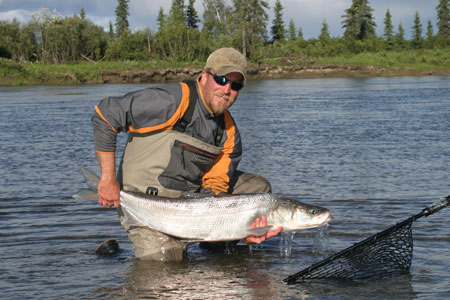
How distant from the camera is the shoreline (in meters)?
59.0

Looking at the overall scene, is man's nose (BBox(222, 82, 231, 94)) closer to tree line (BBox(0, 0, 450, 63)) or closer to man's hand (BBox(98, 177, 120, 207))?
man's hand (BBox(98, 177, 120, 207))

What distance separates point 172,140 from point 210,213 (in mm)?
825

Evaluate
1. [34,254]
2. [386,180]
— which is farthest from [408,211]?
[34,254]

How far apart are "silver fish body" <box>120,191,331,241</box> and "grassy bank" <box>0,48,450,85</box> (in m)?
53.6

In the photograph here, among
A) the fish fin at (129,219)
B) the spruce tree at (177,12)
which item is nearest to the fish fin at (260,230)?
the fish fin at (129,219)

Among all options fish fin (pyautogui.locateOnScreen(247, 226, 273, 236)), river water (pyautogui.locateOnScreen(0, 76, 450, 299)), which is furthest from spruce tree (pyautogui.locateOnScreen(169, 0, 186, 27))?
fish fin (pyautogui.locateOnScreen(247, 226, 273, 236))

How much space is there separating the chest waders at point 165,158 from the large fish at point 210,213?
0.29 meters

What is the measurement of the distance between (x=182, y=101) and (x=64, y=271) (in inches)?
86.3

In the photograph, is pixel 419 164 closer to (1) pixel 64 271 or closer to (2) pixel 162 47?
(1) pixel 64 271

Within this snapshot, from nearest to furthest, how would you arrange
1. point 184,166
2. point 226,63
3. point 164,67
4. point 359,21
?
point 226,63 < point 184,166 < point 164,67 < point 359,21

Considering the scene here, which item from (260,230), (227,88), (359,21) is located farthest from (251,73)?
(260,230)

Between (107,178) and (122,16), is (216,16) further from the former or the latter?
(107,178)

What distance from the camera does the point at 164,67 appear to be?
209ft

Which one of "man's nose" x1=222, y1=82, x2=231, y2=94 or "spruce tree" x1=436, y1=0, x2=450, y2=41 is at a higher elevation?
"spruce tree" x1=436, y1=0, x2=450, y2=41
